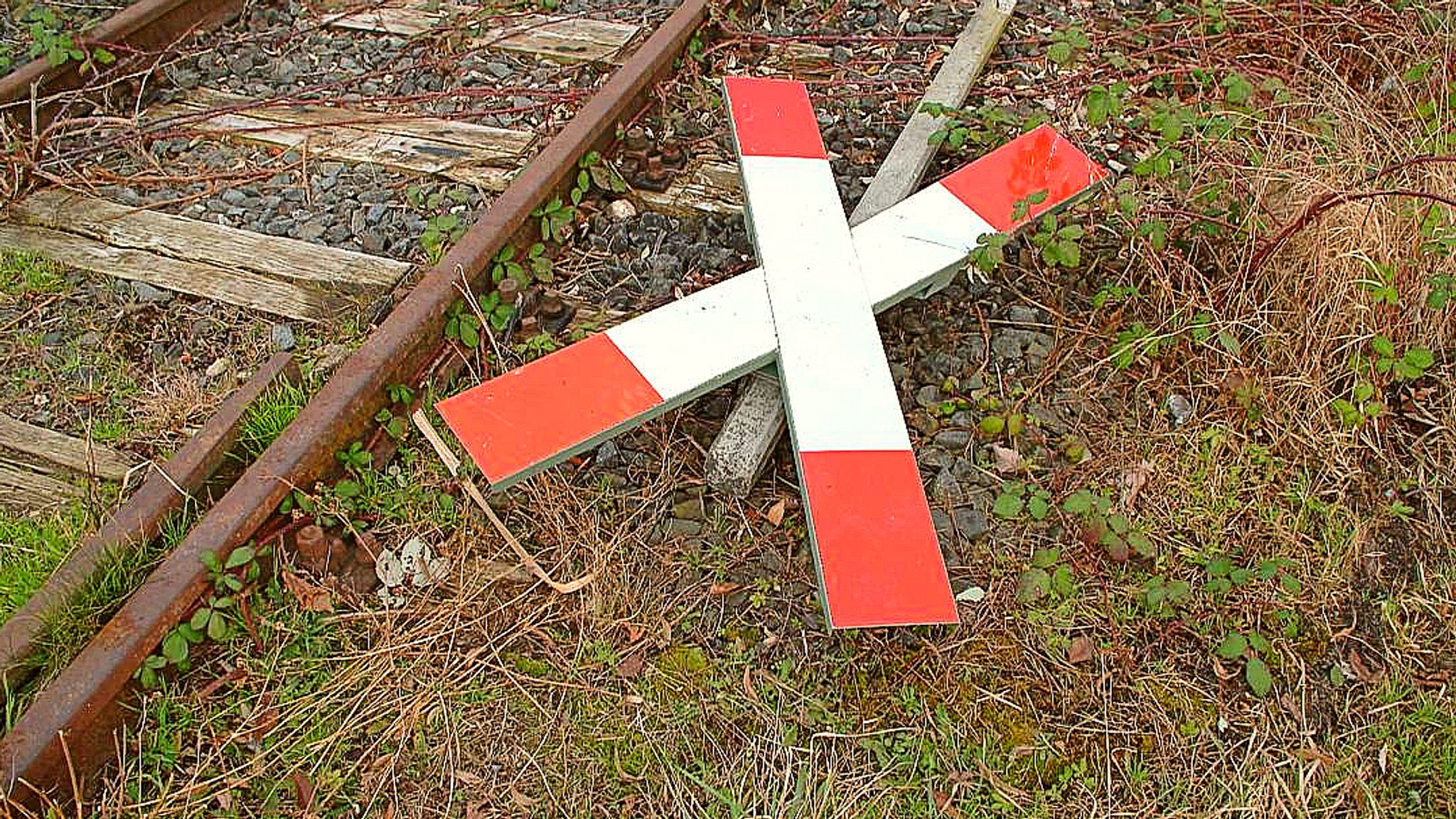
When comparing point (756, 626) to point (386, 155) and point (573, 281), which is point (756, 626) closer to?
point (573, 281)

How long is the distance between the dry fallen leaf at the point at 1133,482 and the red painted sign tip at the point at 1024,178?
0.73 metres

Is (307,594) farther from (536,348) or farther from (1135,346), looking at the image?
(1135,346)

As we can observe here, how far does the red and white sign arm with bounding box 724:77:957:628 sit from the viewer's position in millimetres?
2152

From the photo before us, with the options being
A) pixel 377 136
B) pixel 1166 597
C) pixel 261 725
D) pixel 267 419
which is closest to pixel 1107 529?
pixel 1166 597

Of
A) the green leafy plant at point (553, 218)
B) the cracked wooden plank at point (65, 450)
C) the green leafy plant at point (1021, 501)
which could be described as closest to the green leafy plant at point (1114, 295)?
the green leafy plant at point (1021, 501)

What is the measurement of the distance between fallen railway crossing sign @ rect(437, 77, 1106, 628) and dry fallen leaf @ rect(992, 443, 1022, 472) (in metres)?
0.30

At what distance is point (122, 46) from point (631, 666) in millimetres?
3178

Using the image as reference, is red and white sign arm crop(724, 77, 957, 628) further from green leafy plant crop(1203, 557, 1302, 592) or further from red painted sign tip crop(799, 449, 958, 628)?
green leafy plant crop(1203, 557, 1302, 592)

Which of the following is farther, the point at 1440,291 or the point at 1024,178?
the point at 1024,178

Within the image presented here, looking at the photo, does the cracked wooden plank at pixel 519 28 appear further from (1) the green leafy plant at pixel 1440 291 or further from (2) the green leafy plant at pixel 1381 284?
(1) the green leafy plant at pixel 1440 291

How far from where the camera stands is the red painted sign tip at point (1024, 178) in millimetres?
2896

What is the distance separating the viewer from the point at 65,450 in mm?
2611

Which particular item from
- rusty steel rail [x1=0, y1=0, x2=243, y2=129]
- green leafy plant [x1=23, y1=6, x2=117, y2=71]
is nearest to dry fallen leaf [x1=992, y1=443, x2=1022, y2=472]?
rusty steel rail [x1=0, y1=0, x2=243, y2=129]

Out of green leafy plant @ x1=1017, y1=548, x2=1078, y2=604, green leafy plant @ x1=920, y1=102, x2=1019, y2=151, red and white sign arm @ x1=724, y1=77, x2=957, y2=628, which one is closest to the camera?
red and white sign arm @ x1=724, y1=77, x2=957, y2=628
